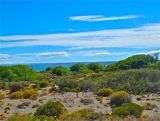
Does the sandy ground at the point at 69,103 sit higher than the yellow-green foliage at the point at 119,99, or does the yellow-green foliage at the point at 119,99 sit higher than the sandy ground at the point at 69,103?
the yellow-green foliage at the point at 119,99

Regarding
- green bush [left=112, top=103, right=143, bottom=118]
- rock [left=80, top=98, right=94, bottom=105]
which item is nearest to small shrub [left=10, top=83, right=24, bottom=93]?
rock [left=80, top=98, right=94, bottom=105]

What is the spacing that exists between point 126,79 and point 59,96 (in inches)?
393

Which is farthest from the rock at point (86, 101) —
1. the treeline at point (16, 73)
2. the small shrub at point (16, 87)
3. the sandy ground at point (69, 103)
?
the treeline at point (16, 73)

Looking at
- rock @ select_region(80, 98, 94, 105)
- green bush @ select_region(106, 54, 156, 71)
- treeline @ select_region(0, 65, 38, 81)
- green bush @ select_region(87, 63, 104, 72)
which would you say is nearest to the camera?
rock @ select_region(80, 98, 94, 105)

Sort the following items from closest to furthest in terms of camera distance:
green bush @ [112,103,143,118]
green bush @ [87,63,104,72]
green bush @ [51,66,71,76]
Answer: green bush @ [112,103,143,118], green bush @ [51,66,71,76], green bush @ [87,63,104,72]

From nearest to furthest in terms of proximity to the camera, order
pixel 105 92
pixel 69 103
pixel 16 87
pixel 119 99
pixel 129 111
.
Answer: pixel 129 111 → pixel 119 99 → pixel 69 103 → pixel 105 92 → pixel 16 87

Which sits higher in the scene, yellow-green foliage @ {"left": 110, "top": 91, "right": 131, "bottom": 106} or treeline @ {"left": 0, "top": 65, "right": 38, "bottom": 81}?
treeline @ {"left": 0, "top": 65, "right": 38, "bottom": 81}

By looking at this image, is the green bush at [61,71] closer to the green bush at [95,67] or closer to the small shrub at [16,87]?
the green bush at [95,67]

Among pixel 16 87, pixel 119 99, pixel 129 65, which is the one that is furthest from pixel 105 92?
pixel 129 65

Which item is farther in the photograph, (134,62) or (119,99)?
(134,62)

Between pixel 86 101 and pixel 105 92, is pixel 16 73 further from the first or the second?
pixel 86 101

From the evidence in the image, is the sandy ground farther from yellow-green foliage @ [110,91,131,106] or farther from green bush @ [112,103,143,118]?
green bush @ [112,103,143,118]

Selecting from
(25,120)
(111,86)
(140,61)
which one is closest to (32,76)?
(140,61)

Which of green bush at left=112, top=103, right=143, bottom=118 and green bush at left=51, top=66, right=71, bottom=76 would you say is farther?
green bush at left=51, top=66, right=71, bottom=76
